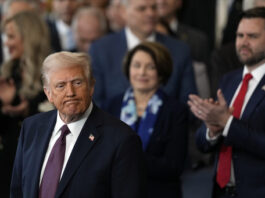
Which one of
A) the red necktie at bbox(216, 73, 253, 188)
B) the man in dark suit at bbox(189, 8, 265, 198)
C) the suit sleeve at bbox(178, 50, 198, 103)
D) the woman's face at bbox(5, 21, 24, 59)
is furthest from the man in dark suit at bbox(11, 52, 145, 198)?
the woman's face at bbox(5, 21, 24, 59)

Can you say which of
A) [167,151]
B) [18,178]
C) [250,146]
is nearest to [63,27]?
[167,151]

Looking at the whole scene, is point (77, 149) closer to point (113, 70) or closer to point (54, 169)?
point (54, 169)

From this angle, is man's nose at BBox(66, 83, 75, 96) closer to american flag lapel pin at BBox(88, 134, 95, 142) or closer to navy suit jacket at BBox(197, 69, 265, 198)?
american flag lapel pin at BBox(88, 134, 95, 142)

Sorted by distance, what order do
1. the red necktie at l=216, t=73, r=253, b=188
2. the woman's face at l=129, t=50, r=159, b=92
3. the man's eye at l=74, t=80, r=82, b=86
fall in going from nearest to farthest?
1. the man's eye at l=74, t=80, r=82, b=86
2. the red necktie at l=216, t=73, r=253, b=188
3. the woman's face at l=129, t=50, r=159, b=92

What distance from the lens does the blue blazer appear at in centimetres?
437

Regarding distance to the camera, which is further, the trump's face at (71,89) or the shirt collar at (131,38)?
the shirt collar at (131,38)

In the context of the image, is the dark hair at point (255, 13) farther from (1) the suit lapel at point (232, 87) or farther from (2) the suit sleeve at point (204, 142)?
(2) the suit sleeve at point (204, 142)

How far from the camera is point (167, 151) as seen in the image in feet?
14.6

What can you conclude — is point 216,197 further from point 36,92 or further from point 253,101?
point 36,92

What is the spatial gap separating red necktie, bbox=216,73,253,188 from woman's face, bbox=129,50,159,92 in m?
0.82

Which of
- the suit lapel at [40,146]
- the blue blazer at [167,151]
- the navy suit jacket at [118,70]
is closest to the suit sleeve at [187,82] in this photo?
the navy suit jacket at [118,70]

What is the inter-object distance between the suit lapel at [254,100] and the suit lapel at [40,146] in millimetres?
1363

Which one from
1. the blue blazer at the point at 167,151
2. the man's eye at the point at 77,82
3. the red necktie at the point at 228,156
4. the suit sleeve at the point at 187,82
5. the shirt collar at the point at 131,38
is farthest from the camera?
the shirt collar at the point at 131,38

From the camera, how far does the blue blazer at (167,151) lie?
14.3ft
